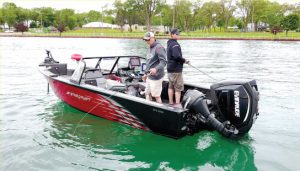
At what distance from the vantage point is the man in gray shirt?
644cm

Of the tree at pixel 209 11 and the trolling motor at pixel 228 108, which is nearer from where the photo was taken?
the trolling motor at pixel 228 108

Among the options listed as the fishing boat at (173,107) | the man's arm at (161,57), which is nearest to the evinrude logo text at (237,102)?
the fishing boat at (173,107)

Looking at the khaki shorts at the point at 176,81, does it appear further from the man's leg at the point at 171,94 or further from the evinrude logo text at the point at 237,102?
the evinrude logo text at the point at 237,102

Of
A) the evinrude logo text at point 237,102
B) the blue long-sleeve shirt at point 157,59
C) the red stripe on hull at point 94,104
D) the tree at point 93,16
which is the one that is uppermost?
the tree at point 93,16

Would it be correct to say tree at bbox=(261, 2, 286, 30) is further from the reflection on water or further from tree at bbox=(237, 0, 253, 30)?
the reflection on water

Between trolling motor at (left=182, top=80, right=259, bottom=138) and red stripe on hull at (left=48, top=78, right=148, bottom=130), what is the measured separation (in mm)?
1192

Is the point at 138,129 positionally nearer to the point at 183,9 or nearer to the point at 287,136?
the point at 287,136

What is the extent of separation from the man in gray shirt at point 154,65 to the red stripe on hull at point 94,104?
69cm

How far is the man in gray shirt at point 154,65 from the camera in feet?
21.1

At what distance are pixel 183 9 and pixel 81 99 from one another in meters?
80.3

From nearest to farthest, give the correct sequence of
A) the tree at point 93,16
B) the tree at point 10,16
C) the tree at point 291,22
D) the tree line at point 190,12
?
the tree at point 291,22
the tree line at point 190,12
the tree at point 10,16
the tree at point 93,16

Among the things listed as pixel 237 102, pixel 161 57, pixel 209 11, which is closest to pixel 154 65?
pixel 161 57

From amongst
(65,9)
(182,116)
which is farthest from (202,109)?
(65,9)

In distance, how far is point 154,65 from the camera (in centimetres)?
660
